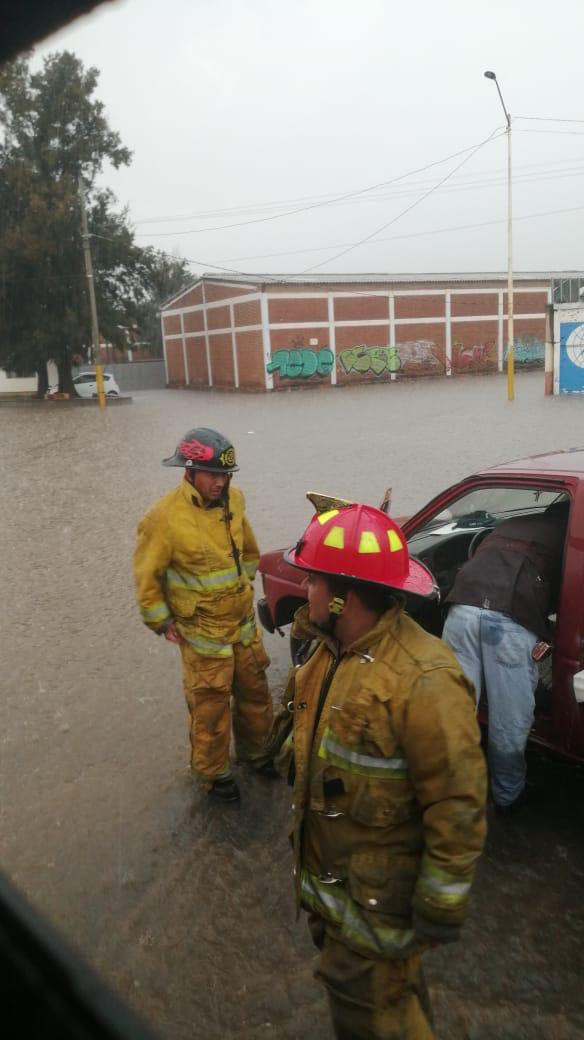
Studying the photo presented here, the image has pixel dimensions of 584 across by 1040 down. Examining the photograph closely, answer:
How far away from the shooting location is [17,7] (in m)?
1.15

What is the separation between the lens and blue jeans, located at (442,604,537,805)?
10.6 ft

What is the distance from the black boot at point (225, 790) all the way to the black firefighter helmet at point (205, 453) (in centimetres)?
150

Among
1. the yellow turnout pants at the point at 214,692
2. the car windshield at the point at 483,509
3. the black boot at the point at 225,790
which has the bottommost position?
the black boot at the point at 225,790

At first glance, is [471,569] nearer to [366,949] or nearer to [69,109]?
[366,949]

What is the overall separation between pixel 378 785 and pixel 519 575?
5.31 ft

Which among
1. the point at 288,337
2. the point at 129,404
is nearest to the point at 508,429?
the point at 129,404

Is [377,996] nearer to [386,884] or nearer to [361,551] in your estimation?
[386,884]

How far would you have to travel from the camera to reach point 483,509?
15.8 feet

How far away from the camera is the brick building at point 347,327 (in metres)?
40.3

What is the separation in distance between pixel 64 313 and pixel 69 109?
32.1 ft

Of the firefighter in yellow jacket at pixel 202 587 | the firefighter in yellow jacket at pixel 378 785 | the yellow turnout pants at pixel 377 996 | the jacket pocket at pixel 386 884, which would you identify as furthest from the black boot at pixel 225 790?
the jacket pocket at pixel 386 884

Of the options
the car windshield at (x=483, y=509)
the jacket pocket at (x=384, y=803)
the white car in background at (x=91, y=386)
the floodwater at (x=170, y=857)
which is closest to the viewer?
the jacket pocket at (x=384, y=803)

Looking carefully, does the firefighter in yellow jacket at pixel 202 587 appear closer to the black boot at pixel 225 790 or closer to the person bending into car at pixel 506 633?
the black boot at pixel 225 790

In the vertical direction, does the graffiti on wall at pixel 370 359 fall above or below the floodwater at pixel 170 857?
above
